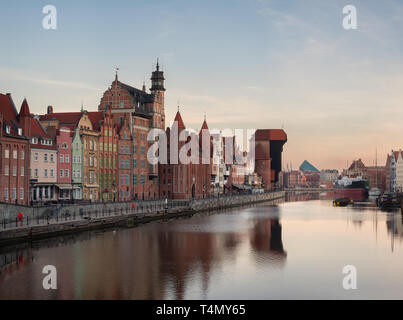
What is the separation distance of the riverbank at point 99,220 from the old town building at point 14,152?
7.10 metres

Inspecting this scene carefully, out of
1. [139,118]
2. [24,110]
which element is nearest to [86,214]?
[24,110]

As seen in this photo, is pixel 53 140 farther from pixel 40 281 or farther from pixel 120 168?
pixel 40 281

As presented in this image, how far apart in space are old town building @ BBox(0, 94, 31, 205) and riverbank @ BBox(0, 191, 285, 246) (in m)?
7.10

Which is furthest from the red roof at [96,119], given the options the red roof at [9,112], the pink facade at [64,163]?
the red roof at [9,112]

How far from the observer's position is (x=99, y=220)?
67.9 m

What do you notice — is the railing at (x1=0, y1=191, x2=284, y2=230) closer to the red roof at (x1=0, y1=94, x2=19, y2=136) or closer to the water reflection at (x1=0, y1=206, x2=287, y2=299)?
the water reflection at (x1=0, y1=206, x2=287, y2=299)

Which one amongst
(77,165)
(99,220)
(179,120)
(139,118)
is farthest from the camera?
(179,120)

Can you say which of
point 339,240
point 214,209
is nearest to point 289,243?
point 339,240

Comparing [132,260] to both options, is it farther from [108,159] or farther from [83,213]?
[108,159]

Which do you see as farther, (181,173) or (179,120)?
(179,120)

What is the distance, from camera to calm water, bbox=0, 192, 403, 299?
36625 mm

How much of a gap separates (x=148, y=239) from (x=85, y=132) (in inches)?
1301

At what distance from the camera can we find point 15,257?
46094mm

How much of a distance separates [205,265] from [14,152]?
3529 cm
